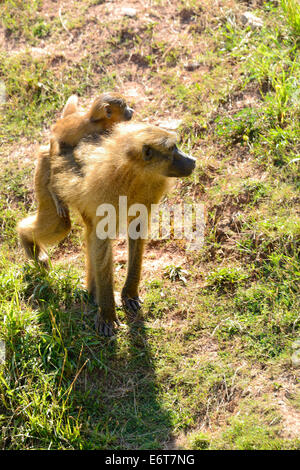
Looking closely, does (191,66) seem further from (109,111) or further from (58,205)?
(58,205)

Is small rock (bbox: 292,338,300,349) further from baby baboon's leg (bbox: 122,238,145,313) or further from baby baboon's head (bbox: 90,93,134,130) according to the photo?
baby baboon's head (bbox: 90,93,134,130)

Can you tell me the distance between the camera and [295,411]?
4.12 m

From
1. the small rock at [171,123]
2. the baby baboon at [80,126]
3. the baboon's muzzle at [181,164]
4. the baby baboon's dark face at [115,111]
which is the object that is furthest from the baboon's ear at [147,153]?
the small rock at [171,123]

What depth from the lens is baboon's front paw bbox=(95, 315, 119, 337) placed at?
4887 millimetres

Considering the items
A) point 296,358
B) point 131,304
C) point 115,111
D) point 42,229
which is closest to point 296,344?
point 296,358

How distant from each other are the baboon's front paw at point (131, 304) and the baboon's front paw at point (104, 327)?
0.99 feet

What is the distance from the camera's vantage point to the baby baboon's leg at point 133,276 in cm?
509

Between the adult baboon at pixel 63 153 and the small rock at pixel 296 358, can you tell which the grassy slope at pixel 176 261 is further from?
the adult baboon at pixel 63 153

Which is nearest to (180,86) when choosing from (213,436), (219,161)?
(219,161)

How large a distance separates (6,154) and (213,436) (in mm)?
4277

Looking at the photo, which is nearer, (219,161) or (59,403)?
(59,403)

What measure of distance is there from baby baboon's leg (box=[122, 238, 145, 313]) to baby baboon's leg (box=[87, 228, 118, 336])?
271mm

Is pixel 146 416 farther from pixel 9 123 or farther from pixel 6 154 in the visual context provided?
pixel 9 123

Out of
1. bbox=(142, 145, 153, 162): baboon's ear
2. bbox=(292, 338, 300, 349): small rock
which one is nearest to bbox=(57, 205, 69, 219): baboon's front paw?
bbox=(142, 145, 153, 162): baboon's ear
